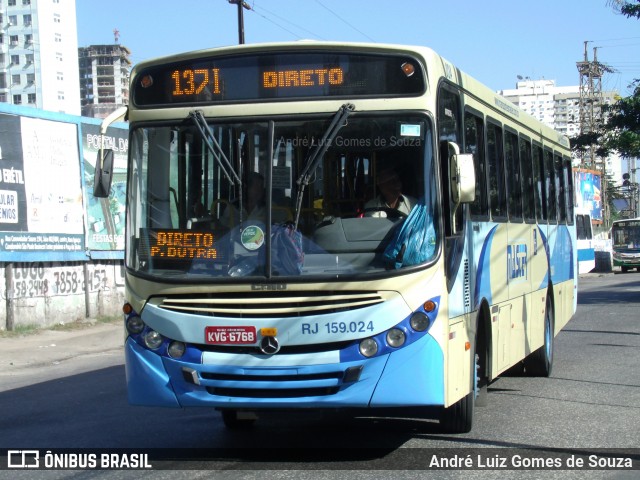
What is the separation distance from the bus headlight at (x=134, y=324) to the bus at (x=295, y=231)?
0.04 feet

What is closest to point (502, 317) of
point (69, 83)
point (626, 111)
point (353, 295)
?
point (353, 295)

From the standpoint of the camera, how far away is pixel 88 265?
Result: 21656 mm

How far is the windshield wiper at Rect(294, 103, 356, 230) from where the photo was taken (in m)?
6.91

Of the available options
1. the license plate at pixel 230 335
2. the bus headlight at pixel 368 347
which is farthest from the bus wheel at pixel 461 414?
the license plate at pixel 230 335

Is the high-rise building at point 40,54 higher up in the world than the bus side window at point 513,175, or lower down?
higher up

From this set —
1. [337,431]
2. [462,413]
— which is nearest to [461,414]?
[462,413]

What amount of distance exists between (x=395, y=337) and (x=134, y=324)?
192cm

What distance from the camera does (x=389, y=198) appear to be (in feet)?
23.1

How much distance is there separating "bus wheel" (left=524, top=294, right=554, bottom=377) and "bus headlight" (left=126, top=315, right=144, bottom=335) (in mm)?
6219

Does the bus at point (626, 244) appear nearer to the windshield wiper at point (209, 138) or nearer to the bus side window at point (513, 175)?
the bus side window at point (513, 175)

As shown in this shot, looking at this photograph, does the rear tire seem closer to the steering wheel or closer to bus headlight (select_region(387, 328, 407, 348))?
bus headlight (select_region(387, 328, 407, 348))

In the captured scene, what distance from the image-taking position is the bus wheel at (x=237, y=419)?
8.63 meters

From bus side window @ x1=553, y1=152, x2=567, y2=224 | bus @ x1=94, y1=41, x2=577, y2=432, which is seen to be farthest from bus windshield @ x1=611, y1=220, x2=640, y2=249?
bus @ x1=94, y1=41, x2=577, y2=432

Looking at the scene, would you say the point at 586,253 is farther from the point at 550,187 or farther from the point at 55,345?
the point at 550,187
